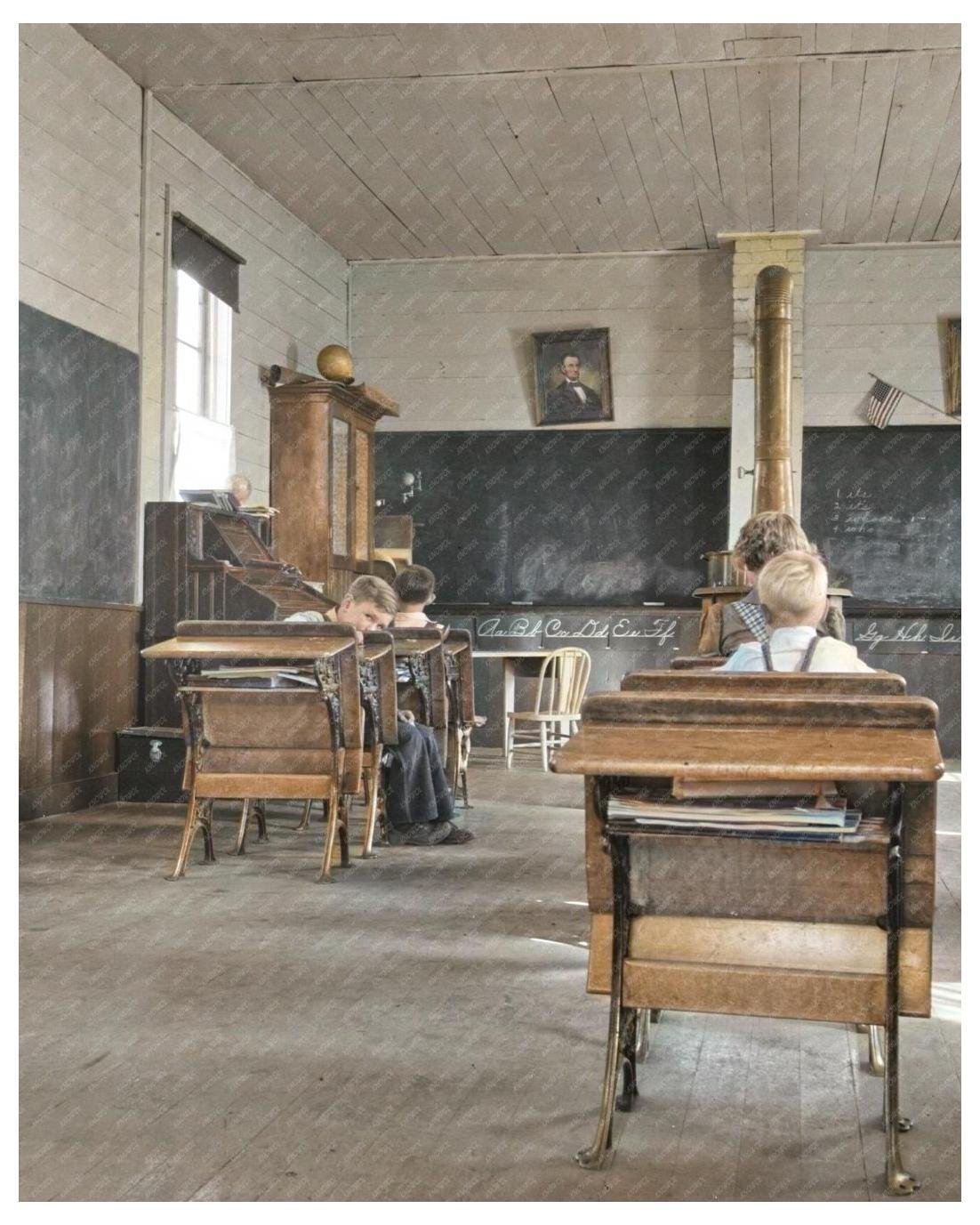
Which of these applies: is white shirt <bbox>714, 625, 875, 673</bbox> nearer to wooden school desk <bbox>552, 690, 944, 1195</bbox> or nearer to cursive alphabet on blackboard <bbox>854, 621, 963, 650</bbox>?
wooden school desk <bbox>552, 690, 944, 1195</bbox>

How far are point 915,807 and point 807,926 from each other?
0.28 m

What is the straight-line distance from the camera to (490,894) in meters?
Result: 4.48

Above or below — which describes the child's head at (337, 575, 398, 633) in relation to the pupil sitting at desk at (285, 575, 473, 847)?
above

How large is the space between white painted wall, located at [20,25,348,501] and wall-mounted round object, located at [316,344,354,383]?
41 centimetres

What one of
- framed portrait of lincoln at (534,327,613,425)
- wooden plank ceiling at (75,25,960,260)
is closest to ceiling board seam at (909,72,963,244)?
wooden plank ceiling at (75,25,960,260)

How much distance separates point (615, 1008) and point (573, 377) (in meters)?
9.20

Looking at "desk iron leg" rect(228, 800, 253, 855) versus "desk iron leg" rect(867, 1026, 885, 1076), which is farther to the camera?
"desk iron leg" rect(228, 800, 253, 855)

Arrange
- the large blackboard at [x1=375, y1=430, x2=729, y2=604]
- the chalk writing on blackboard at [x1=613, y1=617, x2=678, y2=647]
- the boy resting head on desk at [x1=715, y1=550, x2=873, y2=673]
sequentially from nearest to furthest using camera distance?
the boy resting head on desk at [x1=715, y1=550, x2=873, y2=673] → the chalk writing on blackboard at [x1=613, y1=617, x2=678, y2=647] → the large blackboard at [x1=375, y1=430, x2=729, y2=604]

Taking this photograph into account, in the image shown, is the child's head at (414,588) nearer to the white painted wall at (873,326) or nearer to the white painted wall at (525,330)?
the white painted wall at (525,330)

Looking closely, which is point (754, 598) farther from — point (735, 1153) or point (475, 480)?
point (475, 480)

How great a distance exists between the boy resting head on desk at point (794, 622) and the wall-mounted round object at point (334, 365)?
694 centimetres

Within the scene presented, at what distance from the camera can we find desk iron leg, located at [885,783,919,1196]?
2096 mm

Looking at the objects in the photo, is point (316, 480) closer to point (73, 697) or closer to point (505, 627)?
point (505, 627)

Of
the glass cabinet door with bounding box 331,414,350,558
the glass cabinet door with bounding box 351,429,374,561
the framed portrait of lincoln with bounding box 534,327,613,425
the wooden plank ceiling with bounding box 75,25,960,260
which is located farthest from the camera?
the framed portrait of lincoln with bounding box 534,327,613,425
